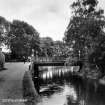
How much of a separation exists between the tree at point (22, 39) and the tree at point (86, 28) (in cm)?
2382

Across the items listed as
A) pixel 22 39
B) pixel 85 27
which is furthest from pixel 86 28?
pixel 22 39

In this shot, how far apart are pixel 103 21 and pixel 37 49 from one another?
47.3 meters

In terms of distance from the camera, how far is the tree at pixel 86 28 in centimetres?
6238

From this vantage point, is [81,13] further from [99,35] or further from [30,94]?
[30,94]

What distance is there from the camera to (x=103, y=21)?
63.1m

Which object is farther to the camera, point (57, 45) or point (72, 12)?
point (57, 45)

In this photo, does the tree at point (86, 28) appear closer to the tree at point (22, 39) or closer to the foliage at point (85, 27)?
the foliage at point (85, 27)

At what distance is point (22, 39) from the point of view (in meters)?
98.6

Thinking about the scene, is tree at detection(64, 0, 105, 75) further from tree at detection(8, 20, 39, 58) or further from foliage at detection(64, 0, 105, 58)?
tree at detection(8, 20, 39, 58)

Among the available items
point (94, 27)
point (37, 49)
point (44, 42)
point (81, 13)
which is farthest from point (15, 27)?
point (94, 27)

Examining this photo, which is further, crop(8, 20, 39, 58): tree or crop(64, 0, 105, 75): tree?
crop(8, 20, 39, 58): tree

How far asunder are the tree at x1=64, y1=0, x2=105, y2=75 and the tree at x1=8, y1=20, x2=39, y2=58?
2382 centimetres

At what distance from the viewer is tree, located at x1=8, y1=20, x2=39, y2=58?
317 ft

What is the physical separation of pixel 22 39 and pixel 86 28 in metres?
40.3
